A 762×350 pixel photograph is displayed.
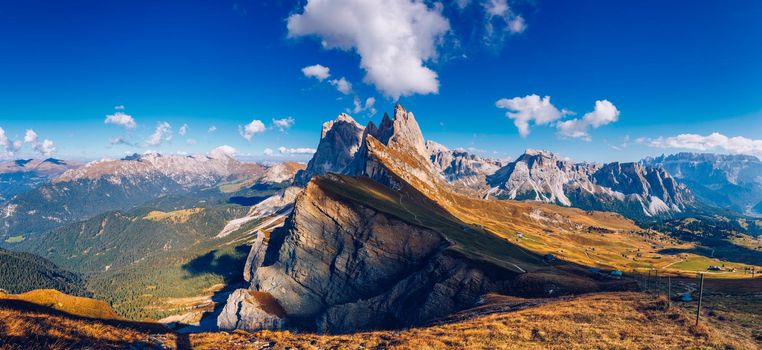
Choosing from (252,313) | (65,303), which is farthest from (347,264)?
(65,303)

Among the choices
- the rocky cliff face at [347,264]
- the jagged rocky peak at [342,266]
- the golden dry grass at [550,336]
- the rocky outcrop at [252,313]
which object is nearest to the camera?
the golden dry grass at [550,336]

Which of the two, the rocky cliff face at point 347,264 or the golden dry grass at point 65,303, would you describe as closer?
the golden dry grass at point 65,303

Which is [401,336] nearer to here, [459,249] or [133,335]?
[133,335]

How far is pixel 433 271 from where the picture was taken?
99.1 metres

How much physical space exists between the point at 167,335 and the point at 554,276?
73.2 metres

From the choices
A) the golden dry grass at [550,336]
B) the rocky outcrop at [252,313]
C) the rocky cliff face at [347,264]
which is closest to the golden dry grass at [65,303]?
the golden dry grass at [550,336]

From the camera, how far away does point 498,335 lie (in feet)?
106

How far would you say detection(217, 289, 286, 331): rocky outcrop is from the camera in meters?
128

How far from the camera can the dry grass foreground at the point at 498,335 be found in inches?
962

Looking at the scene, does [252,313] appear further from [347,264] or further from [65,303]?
[65,303]

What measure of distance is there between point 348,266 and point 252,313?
135ft

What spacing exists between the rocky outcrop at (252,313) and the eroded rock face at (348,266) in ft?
11.4

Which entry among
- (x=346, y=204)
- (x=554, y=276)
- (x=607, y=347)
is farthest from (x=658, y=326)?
(x=346, y=204)

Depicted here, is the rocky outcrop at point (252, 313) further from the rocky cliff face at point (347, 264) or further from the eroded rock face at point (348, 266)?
the eroded rock face at point (348, 266)
